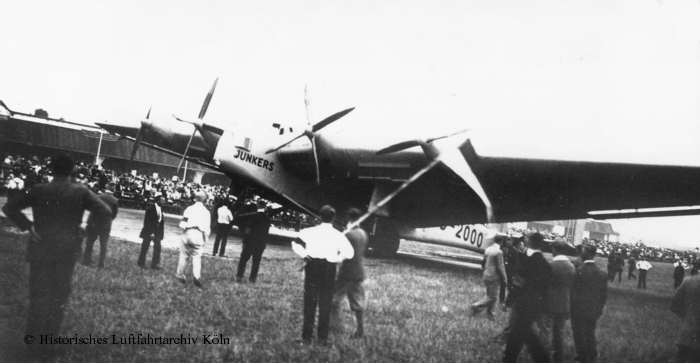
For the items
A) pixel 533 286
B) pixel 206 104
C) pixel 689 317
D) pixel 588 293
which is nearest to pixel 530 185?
pixel 588 293

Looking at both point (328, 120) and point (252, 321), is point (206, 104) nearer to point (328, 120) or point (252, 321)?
point (328, 120)

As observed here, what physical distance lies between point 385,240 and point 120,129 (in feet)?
34.3

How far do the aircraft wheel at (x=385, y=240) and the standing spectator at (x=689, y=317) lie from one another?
1148cm

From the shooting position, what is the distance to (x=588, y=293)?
579 cm

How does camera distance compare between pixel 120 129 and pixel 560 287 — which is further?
pixel 120 129

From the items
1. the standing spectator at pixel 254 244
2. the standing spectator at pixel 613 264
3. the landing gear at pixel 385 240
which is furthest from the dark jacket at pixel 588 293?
the landing gear at pixel 385 240

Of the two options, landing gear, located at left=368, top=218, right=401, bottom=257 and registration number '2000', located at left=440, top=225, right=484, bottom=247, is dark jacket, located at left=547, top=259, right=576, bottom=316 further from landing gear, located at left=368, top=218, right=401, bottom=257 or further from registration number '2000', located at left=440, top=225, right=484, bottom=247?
registration number '2000', located at left=440, top=225, right=484, bottom=247

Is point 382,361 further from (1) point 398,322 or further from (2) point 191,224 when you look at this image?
(2) point 191,224

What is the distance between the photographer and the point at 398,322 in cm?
701

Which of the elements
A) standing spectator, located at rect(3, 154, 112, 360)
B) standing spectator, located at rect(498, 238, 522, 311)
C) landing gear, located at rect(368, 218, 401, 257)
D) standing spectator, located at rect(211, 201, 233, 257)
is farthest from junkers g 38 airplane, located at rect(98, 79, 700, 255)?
standing spectator, located at rect(3, 154, 112, 360)

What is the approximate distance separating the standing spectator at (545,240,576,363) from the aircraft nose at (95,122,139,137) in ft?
47.1

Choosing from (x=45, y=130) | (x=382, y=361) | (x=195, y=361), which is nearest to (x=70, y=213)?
(x=195, y=361)

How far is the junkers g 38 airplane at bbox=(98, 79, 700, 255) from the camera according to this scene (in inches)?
399

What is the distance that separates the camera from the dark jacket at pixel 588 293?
18.9 feet
